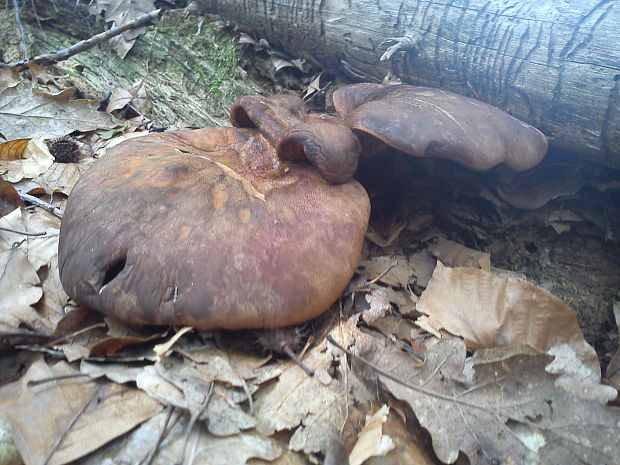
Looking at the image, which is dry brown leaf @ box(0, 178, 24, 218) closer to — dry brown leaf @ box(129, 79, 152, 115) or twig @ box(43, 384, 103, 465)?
dry brown leaf @ box(129, 79, 152, 115)

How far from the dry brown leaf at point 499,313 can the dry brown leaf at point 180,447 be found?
39.0 inches

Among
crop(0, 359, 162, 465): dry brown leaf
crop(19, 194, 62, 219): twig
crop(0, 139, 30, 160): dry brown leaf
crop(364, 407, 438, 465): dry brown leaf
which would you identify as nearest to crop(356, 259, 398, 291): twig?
crop(364, 407, 438, 465): dry brown leaf

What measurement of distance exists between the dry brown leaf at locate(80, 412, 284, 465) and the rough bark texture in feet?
7.50

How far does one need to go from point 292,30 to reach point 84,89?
2.08 m

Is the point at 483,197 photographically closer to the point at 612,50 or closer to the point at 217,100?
the point at 612,50

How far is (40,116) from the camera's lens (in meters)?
3.78

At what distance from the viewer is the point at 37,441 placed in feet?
4.75

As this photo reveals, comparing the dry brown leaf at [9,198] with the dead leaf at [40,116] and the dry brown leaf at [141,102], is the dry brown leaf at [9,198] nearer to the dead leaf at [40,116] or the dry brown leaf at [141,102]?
the dead leaf at [40,116]

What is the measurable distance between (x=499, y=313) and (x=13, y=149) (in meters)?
3.56

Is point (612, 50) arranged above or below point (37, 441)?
above

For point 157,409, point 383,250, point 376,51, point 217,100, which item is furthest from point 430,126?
point 217,100

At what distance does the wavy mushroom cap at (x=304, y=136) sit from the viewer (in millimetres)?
2316

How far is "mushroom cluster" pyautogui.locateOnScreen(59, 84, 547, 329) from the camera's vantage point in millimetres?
1896

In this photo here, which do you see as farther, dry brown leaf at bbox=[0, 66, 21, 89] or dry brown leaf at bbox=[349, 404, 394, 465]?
dry brown leaf at bbox=[0, 66, 21, 89]
